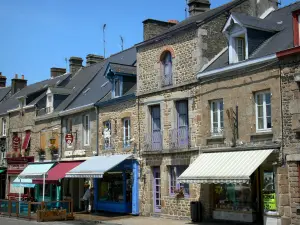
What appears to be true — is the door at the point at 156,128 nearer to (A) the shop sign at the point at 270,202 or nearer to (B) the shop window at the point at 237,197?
(B) the shop window at the point at 237,197

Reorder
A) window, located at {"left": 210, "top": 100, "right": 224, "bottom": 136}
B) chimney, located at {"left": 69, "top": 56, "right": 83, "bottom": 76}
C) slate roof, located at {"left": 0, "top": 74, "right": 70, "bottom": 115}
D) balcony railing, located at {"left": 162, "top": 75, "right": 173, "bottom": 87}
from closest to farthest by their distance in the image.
→ window, located at {"left": 210, "top": 100, "right": 224, "bottom": 136} → balcony railing, located at {"left": 162, "top": 75, "right": 173, "bottom": 87} → chimney, located at {"left": 69, "top": 56, "right": 83, "bottom": 76} → slate roof, located at {"left": 0, "top": 74, "right": 70, "bottom": 115}

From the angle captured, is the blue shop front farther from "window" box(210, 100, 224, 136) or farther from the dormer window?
"window" box(210, 100, 224, 136)

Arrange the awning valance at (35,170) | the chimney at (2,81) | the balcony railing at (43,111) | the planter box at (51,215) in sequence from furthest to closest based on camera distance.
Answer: the chimney at (2,81) < the balcony railing at (43,111) < the awning valance at (35,170) < the planter box at (51,215)

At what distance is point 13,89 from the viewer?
39.5 m

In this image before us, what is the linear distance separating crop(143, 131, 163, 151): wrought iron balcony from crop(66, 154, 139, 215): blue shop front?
1067 mm

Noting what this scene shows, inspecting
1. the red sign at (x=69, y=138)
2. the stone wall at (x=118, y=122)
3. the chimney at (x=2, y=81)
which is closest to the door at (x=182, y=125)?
the stone wall at (x=118, y=122)

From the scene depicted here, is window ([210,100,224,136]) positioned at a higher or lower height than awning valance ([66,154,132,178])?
higher

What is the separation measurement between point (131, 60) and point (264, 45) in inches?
417

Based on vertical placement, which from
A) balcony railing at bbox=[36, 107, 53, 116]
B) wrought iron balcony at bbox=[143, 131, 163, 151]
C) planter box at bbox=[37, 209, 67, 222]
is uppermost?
balcony railing at bbox=[36, 107, 53, 116]

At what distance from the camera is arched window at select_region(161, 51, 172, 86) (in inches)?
791

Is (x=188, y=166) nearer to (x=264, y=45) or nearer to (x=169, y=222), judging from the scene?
(x=169, y=222)

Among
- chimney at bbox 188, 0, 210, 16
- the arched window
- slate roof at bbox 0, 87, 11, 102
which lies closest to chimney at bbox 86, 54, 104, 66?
slate roof at bbox 0, 87, 11, 102

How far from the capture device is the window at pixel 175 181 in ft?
61.6

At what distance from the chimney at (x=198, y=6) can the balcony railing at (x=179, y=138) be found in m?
7.17
